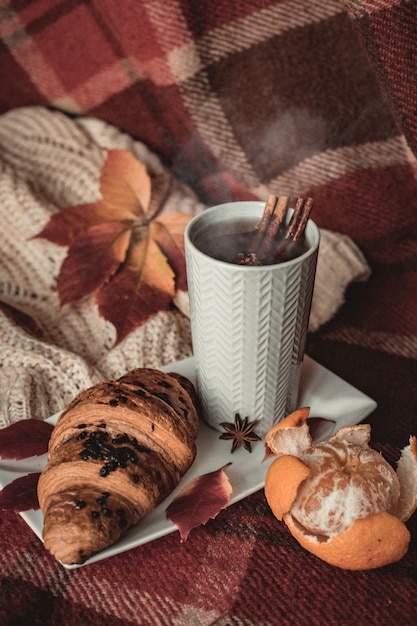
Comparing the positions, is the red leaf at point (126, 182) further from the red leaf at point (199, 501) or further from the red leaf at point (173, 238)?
the red leaf at point (199, 501)

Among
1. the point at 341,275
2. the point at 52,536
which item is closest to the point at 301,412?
the point at 52,536

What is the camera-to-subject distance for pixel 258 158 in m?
0.96

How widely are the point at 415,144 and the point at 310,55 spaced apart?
24cm

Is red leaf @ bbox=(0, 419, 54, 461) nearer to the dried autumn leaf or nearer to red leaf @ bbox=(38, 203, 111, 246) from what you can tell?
the dried autumn leaf

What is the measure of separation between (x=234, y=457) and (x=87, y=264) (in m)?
0.38

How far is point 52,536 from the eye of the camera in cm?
51

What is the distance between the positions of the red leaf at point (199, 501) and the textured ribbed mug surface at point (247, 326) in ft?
0.29

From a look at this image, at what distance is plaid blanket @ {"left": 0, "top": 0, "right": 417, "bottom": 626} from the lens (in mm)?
559

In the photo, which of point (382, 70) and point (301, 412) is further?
point (382, 70)

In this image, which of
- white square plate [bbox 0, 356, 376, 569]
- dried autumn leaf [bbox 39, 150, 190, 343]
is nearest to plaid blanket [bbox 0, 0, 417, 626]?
white square plate [bbox 0, 356, 376, 569]

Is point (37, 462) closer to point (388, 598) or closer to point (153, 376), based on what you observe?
point (153, 376)

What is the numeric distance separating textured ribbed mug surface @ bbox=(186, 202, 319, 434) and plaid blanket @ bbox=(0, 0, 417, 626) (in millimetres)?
107

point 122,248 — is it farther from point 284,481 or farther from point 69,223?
point 284,481

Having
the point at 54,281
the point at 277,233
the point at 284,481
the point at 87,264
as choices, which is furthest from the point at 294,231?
the point at 54,281
